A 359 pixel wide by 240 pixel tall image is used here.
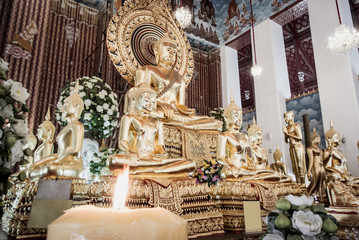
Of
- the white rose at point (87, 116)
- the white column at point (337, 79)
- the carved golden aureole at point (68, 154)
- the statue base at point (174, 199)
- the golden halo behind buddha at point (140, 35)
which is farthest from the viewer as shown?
the white column at point (337, 79)

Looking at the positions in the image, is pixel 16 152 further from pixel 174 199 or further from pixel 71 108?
pixel 71 108

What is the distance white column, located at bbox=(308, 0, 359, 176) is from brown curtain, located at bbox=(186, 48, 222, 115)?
248cm

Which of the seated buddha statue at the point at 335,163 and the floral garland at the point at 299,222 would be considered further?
the seated buddha statue at the point at 335,163

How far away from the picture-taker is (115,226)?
325mm

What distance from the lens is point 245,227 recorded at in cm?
200

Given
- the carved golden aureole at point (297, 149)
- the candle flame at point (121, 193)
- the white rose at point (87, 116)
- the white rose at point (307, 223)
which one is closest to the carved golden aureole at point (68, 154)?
the white rose at point (87, 116)

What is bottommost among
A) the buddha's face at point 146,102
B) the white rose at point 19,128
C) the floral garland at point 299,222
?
the floral garland at point 299,222

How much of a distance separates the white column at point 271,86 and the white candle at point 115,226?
18.3 feet

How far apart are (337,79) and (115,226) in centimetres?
562

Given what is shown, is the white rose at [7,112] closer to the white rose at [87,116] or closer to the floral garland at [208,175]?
the floral garland at [208,175]

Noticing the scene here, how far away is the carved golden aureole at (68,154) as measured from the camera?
2.08 m

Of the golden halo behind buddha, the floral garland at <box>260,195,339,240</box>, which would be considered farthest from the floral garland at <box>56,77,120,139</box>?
the floral garland at <box>260,195,339,240</box>

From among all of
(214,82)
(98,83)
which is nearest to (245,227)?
(98,83)

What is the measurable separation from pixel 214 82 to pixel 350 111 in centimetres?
332
